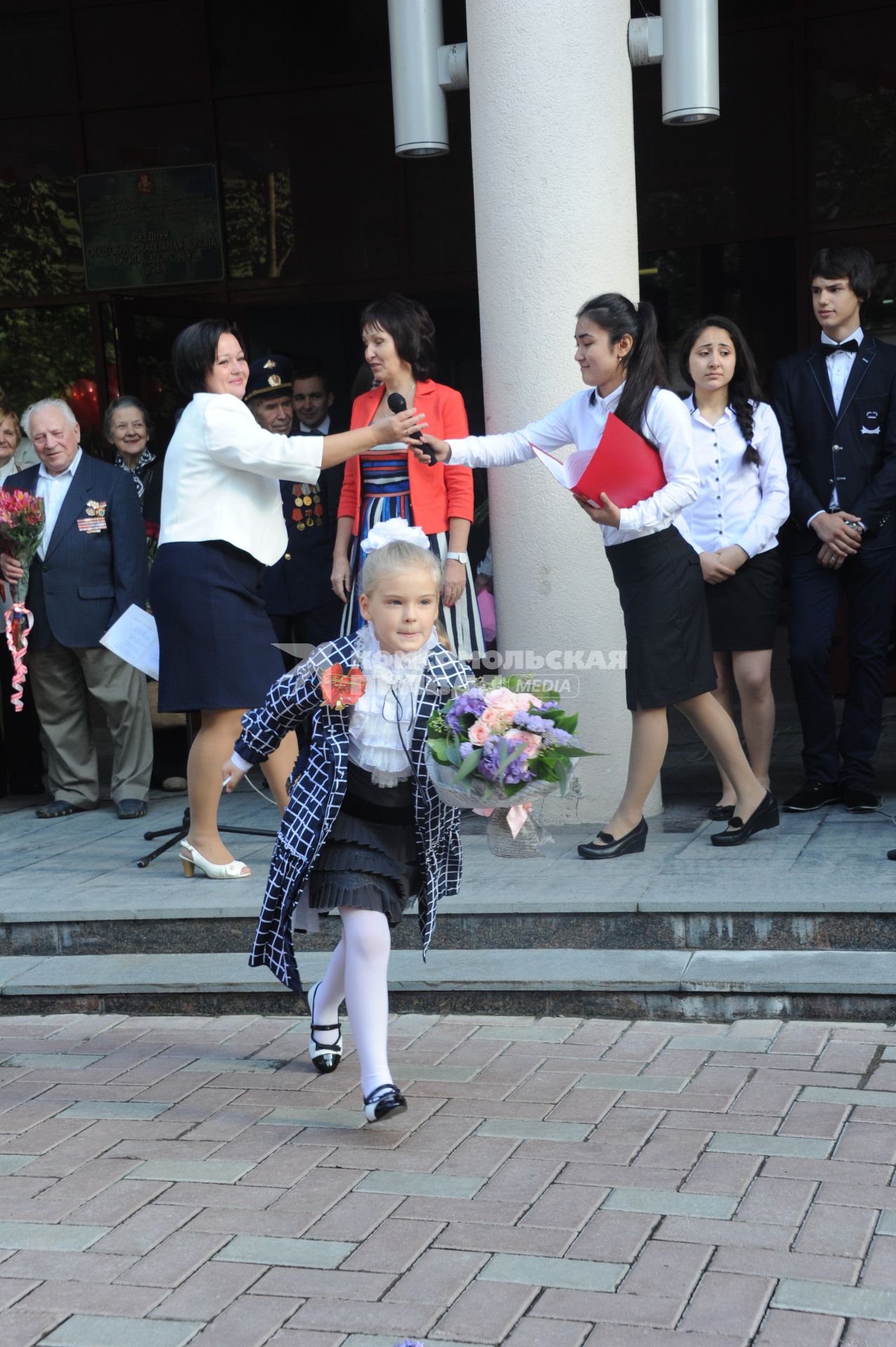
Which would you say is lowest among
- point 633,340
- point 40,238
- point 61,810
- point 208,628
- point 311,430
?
point 61,810

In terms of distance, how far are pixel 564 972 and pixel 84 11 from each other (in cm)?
792

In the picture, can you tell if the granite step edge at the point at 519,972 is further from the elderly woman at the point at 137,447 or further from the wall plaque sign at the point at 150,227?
the wall plaque sign at the point at 150,227

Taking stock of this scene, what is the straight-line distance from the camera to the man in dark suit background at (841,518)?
231 inches

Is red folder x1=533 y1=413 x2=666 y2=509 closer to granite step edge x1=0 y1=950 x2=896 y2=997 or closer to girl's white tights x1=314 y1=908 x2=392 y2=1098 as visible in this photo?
granite step edge x1=0 y1=950 x2=896 y2=997

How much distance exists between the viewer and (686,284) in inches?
372

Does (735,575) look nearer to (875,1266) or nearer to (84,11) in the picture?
(875,1266)

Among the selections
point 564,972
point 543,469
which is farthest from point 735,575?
point 564,972

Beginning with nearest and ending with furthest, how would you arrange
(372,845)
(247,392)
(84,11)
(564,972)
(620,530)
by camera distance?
(372,845) → (564,972) → (620,530) → (247,392) → (84,11)

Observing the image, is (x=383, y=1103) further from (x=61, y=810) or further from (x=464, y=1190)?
(x=61, y=810)

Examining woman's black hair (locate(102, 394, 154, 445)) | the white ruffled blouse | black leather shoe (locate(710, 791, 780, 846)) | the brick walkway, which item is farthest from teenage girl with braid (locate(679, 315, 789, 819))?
woman's black hair (locate(102, 394, 154, 445))

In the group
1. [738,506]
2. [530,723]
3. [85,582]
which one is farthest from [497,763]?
[85,582]

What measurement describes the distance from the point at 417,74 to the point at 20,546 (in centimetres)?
254

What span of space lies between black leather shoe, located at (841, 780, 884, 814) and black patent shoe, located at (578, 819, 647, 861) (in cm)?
94

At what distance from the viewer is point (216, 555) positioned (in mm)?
5438
